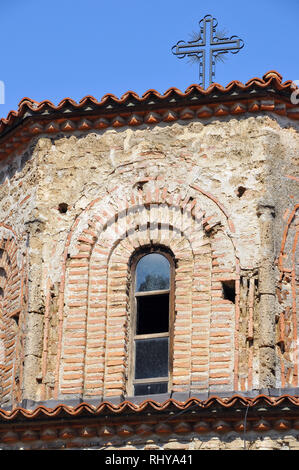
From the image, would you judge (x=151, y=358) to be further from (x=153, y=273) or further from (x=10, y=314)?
(x=10, y=314)

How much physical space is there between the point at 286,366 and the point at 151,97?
13.5 feet

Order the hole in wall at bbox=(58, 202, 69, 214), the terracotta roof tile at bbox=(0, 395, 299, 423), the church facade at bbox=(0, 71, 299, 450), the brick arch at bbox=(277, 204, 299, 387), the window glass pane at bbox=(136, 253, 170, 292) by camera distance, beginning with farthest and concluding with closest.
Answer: the hole in wall at bbox=(58, 202, 69, 214)
the window glass pane at bbox=(136, 253, 170, 292)
the brick arch at bbox=(277, 204, 299, 387)
the church facade at bbox=(0, 71, 299, 450)
the terracotta roof tile at bbox=(0, 395, 299, 423)

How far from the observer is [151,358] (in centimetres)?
1881

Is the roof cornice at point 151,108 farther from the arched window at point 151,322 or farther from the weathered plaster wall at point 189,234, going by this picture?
the arched window at point 151,322

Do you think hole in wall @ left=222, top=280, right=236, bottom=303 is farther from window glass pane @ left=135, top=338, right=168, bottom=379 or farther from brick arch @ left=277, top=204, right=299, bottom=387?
window glass pane @ left=135, top=338, right=168, bottom=379

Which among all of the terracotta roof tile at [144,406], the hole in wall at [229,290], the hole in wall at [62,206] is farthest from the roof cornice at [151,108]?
the terracotta roof tile at [144,406]

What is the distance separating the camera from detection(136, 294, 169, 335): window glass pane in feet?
62.4

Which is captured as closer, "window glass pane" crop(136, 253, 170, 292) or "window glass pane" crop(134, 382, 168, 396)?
"window glass pane" crop(134, 382, 168, 396)

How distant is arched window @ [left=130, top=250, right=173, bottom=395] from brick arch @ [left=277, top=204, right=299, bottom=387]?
1.44 metres

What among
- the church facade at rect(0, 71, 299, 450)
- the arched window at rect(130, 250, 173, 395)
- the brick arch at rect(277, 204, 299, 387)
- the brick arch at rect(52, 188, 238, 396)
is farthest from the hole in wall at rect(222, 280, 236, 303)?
the arched window at rect(130, 250, 173, 395)

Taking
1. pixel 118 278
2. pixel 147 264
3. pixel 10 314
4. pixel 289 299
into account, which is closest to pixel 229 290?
pixel 289 299

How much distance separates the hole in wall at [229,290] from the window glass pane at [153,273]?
834 millimetres

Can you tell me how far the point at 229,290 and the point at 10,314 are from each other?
307 centimetres

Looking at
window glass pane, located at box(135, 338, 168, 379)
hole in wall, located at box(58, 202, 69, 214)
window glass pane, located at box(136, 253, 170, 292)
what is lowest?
window glass pane, located at box(135, 338, 168, 379)
